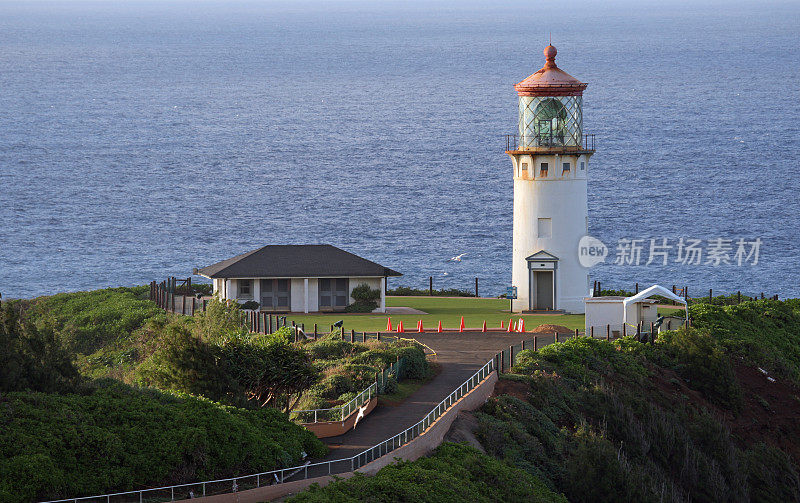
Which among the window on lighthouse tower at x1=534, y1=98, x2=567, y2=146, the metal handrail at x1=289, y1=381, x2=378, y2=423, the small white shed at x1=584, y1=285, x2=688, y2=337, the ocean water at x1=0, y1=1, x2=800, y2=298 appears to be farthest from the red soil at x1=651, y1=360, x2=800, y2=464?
the ocean water at x1=0, y1=1, x2=800, y2=298

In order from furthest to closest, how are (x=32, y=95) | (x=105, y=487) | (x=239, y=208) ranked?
(x=32, y=95) < (x=239, y=208) < (x=105, y=487)

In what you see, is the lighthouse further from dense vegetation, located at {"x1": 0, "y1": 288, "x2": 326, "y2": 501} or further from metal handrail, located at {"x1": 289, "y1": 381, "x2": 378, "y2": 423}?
metal handrail, located at {"x1": 289, "y1": 381, "x2": 378, "y2": 423}

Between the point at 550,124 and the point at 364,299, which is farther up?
the point at 550,124

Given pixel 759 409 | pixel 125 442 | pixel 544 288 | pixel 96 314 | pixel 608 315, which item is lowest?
pixel 759 409

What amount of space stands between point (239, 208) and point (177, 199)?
7.94 meters

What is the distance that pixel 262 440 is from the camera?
869 inches

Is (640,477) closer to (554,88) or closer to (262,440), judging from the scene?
(262,440)

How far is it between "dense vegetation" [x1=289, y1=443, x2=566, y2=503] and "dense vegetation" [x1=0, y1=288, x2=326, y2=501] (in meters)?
1.76

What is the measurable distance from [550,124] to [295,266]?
10.9m

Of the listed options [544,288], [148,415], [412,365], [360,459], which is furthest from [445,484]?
[544,288]

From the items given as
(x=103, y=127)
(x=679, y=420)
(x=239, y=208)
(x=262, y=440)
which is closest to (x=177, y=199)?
(x=239, y=208)

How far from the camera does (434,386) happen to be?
30297 millimetres

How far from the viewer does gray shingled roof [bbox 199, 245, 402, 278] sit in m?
45.9

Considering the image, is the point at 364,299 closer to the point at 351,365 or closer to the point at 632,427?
the point at 351,365
